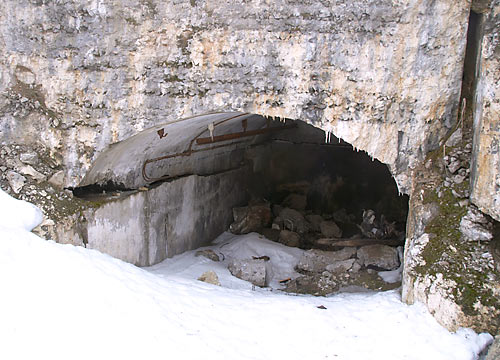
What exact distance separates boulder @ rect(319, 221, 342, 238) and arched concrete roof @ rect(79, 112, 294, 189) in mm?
2047

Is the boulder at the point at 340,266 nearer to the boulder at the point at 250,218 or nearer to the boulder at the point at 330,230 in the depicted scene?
the boulder at the point at 330,230

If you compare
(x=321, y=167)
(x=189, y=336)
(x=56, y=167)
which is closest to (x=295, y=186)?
(x=321, y=167)

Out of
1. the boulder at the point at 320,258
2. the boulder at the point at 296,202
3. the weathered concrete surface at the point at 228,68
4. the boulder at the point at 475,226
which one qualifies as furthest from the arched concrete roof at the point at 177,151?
the boulder at the point at 475,226

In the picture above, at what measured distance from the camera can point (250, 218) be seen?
8680 millimetres

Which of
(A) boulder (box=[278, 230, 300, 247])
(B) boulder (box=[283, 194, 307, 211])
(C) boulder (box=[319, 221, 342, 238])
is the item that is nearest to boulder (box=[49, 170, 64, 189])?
(A) boulder (box=[278, 230, 300, 247])

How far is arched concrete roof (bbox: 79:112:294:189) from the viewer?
19.0 feet

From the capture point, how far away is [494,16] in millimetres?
4508

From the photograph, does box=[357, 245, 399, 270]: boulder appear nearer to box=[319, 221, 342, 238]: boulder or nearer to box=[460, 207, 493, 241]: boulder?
box=[319, 221, 342, 238]: boulder

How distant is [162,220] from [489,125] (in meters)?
4.38

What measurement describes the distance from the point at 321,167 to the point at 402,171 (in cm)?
522

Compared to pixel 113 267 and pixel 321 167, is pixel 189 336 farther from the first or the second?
pixel 321 167

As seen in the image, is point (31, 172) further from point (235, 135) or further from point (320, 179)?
point (320, 179)

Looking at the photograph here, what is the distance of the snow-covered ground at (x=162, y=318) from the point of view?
3.70 m

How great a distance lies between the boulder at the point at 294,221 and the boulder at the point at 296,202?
82cm
